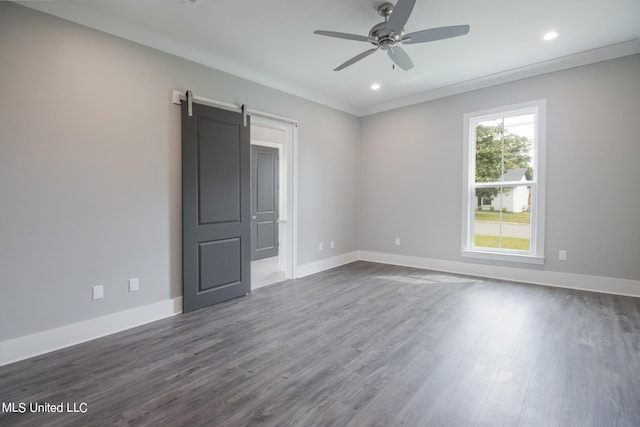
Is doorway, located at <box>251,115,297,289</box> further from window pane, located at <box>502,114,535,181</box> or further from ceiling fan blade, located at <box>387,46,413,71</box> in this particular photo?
window pane, located at <box>502,114,535,181</box>

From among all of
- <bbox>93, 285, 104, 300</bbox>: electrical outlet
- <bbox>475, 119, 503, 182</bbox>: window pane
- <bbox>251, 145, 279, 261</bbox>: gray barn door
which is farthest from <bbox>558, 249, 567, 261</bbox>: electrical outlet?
<bbox>93, 285, 104, 300</bbox>: electrical outlet

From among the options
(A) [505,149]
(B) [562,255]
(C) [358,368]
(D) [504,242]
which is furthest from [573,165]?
(C) [358,368]

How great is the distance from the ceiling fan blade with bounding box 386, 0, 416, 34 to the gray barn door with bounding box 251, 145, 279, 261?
4.19 meters

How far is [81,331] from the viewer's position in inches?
108

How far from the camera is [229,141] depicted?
381 cm

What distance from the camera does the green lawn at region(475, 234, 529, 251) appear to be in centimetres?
452

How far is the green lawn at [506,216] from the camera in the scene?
14.7ft

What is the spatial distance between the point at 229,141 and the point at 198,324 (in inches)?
82.6

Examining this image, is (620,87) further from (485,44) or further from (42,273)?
(42,273)

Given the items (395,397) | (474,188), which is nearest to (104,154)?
(395,397)

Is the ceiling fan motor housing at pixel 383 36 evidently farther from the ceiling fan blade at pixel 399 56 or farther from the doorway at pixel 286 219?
the doorway at pixel 286 219

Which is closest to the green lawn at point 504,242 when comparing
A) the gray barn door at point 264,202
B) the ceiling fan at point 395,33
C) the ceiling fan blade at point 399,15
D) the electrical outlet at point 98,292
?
the ceiling fan at point 395,33

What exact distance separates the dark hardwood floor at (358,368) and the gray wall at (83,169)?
0.52m

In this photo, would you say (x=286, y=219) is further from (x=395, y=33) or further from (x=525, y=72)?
(x=525, y=72)
